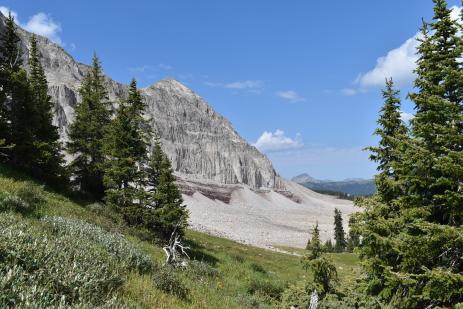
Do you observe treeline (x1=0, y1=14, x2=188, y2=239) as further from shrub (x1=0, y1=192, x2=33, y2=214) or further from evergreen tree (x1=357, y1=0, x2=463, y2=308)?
evergreen tree (x1=357, y1=0, x2=463, y2=308)

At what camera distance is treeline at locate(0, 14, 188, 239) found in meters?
26.8

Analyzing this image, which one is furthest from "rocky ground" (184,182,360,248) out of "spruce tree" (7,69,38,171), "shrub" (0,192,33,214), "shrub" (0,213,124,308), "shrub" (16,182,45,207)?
"shrub" (0,213,124,308)

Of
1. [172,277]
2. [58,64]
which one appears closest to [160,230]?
[172,277]

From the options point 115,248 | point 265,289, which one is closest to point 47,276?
point 115,248

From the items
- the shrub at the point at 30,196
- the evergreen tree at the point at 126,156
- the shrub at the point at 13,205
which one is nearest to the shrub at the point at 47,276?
the shrub at the point at 13,205

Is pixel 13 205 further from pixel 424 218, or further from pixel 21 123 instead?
pixel 424 218

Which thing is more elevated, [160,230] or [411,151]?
[411,151]

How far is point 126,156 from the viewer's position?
29859mm

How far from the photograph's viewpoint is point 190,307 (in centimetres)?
862

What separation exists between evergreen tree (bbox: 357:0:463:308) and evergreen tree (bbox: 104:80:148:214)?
18619 mm

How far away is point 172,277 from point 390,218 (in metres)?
11.1

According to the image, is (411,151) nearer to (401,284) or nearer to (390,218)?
(390,218)

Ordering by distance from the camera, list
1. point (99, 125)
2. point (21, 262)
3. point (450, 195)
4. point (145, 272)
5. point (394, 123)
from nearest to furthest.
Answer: point (21, 262) < point (145, 272) < point (450, 195) < point (394, 123) < point (99, 125)

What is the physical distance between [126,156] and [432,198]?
22.5 m
